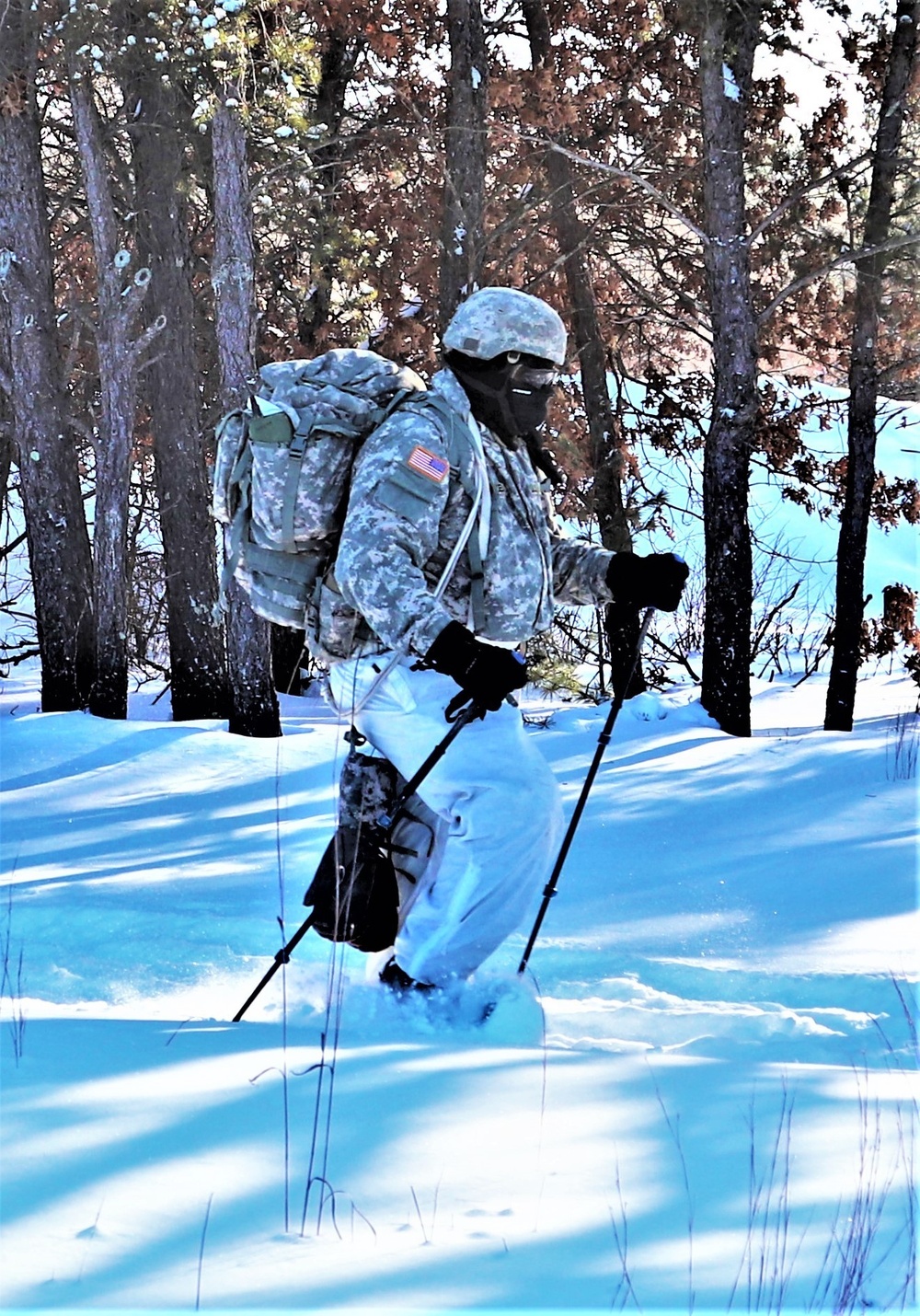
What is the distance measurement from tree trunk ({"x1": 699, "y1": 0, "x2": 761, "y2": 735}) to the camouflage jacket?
347 inches

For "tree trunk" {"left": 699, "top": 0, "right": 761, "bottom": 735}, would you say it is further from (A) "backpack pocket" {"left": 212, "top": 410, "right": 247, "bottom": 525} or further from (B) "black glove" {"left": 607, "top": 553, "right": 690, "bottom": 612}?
(A) "backpack pocket" {"left": 212, "top": 410, "right": 247, "bottom": 525}

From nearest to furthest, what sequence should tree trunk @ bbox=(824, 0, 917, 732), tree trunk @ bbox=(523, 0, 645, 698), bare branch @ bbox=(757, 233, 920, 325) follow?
bare branch @ bbox=(757, 233, 920, 325), tree trunk @ bbox=(824, 0, 917, 732), tree trunk @ bbox=(523, 0, 645, 698)

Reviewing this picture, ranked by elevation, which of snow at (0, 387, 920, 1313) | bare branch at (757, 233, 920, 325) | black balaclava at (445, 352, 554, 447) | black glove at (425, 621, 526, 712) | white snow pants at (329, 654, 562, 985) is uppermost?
bare branch at (757, 233, 920, 325)

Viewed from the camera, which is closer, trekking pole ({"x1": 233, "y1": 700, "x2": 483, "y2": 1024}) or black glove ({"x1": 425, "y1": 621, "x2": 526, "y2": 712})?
black glove ({"x1": 425, "y1": 621, "x2": 526, "y2": 712})

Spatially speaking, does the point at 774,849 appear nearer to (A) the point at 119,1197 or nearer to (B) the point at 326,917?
(B) the point at 326,917

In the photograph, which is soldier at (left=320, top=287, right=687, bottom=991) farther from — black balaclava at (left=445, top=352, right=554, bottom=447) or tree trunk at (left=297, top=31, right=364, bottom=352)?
tree trunk at (left=297, top=31, right=364, bottom=352)

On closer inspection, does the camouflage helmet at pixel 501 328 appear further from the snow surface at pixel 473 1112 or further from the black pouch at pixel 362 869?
the snow surface at pixel 473 1112

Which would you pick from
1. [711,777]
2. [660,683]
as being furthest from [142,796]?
[660,683]

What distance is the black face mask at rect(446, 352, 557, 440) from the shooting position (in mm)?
4582

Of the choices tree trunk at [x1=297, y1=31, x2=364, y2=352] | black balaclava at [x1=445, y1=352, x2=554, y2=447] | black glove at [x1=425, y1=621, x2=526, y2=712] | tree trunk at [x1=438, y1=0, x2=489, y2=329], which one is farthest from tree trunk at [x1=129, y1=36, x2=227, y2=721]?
black glove at [x1=425, y1=621, x2=526, y2=712]

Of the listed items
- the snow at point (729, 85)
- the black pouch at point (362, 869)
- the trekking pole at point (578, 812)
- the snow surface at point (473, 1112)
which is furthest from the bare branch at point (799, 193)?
the black pouch at point (362, 869)

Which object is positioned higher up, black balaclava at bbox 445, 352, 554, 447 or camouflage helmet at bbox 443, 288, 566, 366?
camouflage helmet at bbox 443, 288, 566, 366

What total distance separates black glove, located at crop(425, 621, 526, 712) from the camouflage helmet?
1.01 metres

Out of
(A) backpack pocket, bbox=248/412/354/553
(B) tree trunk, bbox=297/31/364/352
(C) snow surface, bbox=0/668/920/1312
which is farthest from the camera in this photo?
(B) tree trunk, bbox=297/31/364/352
